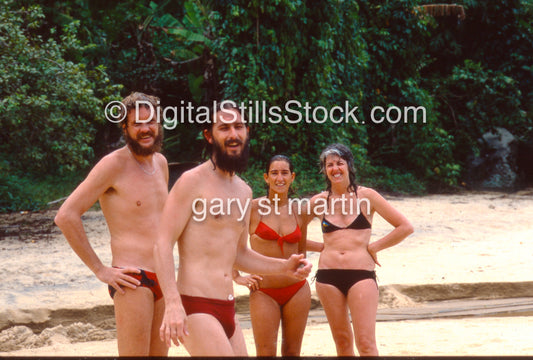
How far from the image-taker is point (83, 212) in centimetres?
353

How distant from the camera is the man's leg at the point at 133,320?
134 inches

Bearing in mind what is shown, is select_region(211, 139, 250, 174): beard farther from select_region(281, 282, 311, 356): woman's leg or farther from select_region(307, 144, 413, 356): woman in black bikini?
select_region(281, 282, 311, 356): woman's leg

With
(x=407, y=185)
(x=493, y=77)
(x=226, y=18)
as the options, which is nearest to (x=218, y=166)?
(x=226, y=18)

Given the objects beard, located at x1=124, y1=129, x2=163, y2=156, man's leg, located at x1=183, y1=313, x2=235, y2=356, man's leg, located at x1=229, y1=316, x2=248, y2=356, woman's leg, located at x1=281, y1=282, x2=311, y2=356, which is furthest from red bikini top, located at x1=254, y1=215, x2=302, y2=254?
man's leg, located at x1=183, y1=313, x2=235, y2=356

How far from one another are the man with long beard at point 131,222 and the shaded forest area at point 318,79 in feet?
28.2

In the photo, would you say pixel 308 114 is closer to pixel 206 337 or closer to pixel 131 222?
pixel 131 222

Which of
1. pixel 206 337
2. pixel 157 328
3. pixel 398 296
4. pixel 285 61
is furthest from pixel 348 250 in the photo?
pixel 285 61

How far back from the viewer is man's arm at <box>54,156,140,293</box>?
3.42m

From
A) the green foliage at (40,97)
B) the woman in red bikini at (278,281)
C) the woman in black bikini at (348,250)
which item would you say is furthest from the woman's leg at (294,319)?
the green foliage at (40,97)

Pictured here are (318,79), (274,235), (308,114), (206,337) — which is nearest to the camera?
(206,337)

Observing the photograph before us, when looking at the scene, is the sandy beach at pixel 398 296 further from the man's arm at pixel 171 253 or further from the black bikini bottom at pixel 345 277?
the man's arm at pixel 171 253

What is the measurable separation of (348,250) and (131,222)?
1.61 meters

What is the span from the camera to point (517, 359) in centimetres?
516

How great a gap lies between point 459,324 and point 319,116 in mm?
9136
